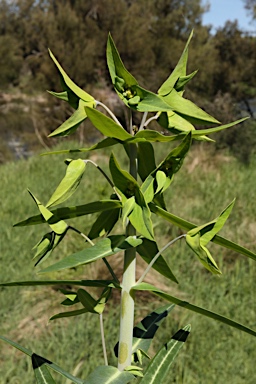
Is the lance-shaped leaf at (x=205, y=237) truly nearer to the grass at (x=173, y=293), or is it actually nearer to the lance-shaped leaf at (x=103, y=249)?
the lance-shaped leaf at (x=103, y=249)

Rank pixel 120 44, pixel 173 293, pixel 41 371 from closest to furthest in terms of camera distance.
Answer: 1. pixel 41 371
2. pixel 173 293
3. pixel 120 44

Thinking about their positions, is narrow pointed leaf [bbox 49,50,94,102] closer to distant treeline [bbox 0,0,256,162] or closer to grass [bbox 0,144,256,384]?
grass [bbox 0,144,256,384]

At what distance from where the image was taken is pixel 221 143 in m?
4.58

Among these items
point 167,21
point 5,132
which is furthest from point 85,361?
point 167,21

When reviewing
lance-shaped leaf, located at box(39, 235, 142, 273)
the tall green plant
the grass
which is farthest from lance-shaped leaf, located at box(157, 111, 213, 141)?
the grass

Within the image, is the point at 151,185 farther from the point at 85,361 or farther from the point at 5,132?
the point at 5,132

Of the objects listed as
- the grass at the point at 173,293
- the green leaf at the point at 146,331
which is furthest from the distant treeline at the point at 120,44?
the green leaf at the point at 146,331

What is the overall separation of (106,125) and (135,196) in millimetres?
66

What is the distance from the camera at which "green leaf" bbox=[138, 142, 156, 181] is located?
49cm

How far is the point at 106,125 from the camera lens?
43 cm

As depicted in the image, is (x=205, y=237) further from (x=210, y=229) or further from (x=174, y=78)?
(x=174, y=78)

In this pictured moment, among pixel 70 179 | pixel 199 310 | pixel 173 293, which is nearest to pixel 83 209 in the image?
pixel 70 179

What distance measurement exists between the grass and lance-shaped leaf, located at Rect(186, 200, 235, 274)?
1.37 m

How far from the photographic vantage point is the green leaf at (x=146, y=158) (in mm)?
488
